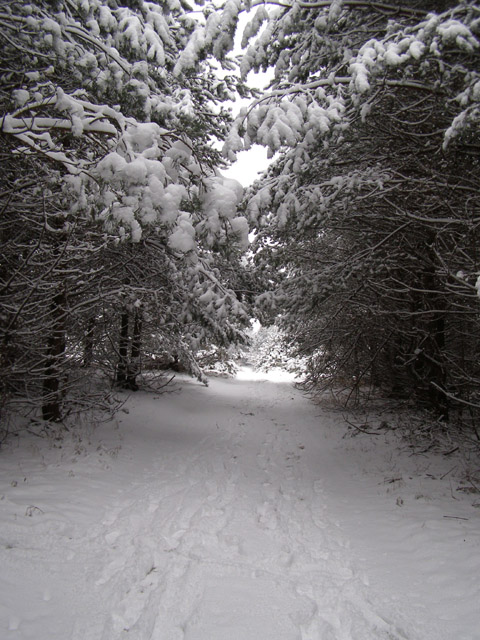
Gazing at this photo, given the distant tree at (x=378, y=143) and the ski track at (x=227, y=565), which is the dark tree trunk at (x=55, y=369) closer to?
the ski track at (x=227, y=565)

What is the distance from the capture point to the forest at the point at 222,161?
371 cm

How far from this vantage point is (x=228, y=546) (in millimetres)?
3920

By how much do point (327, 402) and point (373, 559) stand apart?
31.1ft

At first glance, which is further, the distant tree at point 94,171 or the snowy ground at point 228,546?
the distant tree at point 94,171

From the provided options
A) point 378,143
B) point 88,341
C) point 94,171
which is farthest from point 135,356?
point 378,143

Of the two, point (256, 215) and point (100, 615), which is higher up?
point (256, 215)

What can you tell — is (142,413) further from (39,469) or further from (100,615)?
(100,615)

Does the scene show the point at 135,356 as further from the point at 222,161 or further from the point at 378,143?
the point at 378,143

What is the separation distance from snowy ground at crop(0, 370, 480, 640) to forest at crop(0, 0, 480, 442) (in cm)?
153

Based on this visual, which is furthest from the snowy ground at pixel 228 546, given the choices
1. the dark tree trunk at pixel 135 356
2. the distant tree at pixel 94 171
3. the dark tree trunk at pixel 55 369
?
the dark tree trunk at pixel 135 356

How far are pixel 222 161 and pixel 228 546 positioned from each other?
7607mm

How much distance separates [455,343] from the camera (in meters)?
8.18

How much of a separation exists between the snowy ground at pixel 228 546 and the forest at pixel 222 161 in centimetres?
153

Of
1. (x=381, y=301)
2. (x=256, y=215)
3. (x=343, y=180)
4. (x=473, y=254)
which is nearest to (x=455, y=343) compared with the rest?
(x=381, y=301)
